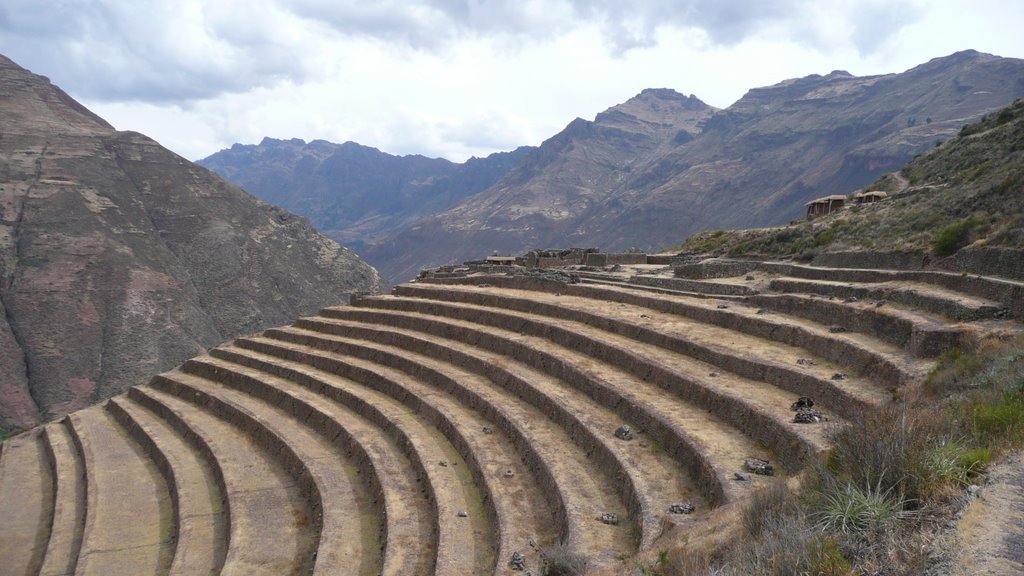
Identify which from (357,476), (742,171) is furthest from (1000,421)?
(742,171)

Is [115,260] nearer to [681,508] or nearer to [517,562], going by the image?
[517,562]

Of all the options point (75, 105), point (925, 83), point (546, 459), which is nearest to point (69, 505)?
point (546, 459)

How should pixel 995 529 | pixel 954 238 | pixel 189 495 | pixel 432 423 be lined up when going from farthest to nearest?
pixel 954 238
pixel 189 495
pixel 432 423
pixel 995 529

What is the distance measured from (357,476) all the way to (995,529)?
31.8 ft

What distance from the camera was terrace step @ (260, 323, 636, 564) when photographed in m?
6.99

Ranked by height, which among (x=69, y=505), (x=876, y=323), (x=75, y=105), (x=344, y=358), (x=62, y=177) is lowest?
(x=69, y=505)

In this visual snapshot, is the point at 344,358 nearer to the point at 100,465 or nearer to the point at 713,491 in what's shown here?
the point at 100,465

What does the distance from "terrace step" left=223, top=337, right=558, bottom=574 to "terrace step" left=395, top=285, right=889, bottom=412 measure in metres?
3.75

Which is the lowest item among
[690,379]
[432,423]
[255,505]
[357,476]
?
[255,505]

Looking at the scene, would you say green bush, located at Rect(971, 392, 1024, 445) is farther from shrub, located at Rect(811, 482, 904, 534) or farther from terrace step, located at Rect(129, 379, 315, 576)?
terrace step, located at Rect(129, 379, 315, 576)

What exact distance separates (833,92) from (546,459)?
17224cm

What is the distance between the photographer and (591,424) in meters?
9.63

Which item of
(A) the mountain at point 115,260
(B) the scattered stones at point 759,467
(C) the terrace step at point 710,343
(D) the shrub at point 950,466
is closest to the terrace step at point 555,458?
(B) the scattered stones at point 759,467

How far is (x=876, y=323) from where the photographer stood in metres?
10.4
